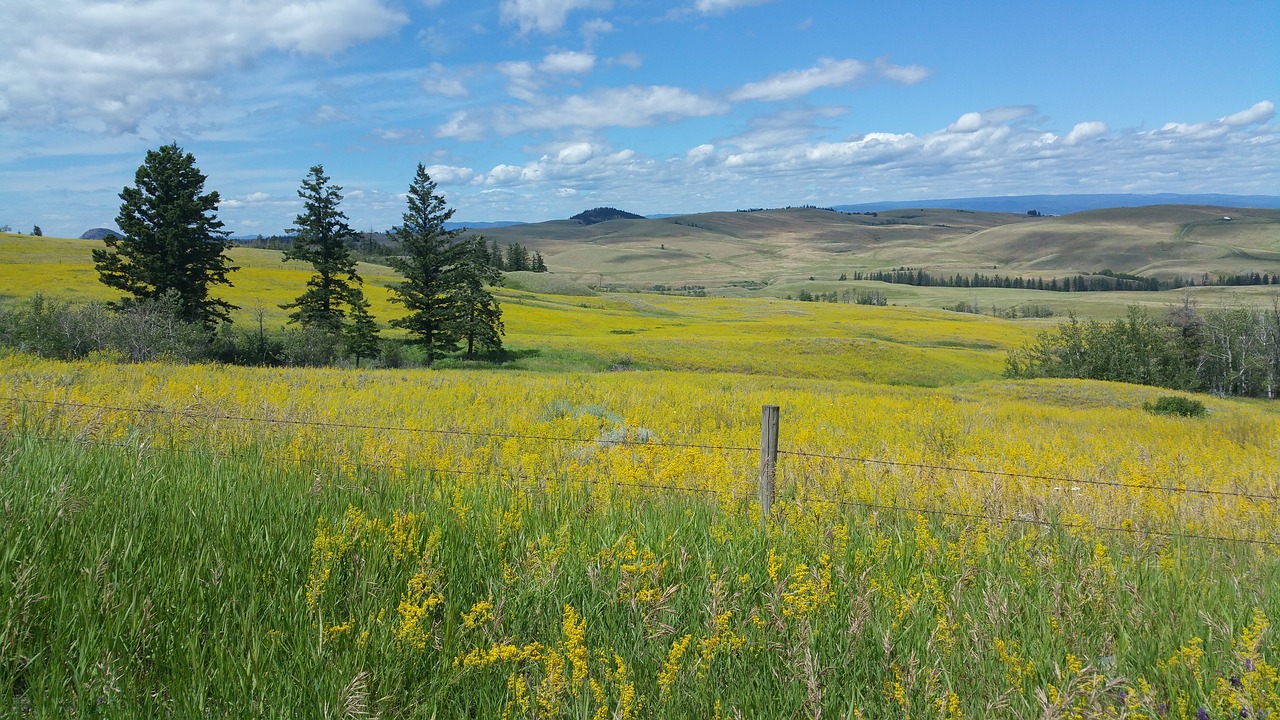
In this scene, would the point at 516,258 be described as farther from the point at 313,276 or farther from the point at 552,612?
the point at 552,612

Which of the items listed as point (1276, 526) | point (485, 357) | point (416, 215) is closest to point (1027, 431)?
point (1276, 526)

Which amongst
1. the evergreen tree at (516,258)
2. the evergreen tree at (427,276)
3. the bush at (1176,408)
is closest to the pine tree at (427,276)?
the evergreen tree at (427,276)

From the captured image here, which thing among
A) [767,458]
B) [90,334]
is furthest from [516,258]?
[767,458]

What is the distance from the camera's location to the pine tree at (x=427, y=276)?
43.2 meters

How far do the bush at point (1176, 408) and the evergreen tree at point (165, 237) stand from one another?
151 ft

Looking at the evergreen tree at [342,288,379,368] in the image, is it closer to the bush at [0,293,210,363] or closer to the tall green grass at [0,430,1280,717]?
the bush at [0,293,210,363]

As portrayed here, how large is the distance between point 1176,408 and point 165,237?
50.2 meters

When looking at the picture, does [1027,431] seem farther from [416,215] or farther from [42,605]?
[416,215]

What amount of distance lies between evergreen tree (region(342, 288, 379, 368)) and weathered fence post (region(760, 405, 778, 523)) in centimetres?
3622

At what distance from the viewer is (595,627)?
3.51 meters

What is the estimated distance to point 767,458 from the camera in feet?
19.1

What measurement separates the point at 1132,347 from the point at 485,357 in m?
43.9

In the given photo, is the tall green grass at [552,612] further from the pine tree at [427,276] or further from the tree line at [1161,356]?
the tree line at [1161,356]

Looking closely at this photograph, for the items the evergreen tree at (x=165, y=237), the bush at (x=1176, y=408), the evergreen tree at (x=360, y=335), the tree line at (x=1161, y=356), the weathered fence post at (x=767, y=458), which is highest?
the evergreen tree at (x=165, y=237)
